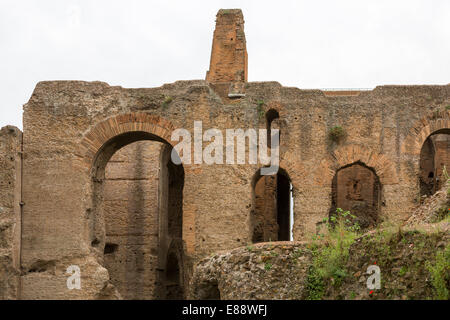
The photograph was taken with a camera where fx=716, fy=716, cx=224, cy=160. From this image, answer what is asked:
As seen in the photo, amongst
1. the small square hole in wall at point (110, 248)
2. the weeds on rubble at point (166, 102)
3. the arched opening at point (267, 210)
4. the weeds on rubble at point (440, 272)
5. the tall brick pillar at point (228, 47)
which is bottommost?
the weeds on rubble at point (440, 272)

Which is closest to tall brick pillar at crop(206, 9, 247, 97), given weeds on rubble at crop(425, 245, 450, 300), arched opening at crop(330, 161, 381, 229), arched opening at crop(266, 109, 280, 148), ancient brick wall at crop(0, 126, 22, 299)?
arched opening at crop(330, 161, 381, 229)

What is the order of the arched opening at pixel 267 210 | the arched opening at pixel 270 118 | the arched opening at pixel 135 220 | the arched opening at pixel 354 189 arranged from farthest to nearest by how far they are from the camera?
the arched opening at pixel 354 189 < the arched opening at pixel 267 210 < the arched opening at pixel 135 220 < the arched opening at pixel 270 118

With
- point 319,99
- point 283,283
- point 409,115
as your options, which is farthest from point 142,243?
point 283,283

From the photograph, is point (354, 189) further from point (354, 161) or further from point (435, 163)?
point (354, 161)

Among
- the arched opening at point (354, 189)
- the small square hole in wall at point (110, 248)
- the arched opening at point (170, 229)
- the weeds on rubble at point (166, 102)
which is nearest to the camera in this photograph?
the weeds on rubble at point (166, 102)

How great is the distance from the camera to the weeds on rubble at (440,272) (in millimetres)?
6746

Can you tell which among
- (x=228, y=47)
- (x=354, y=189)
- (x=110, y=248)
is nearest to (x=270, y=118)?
(x=110, y=248)

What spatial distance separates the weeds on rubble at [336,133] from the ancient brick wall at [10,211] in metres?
5.15

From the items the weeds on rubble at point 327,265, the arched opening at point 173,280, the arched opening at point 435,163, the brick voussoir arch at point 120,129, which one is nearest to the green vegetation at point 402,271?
the weeds on rubble at point 327,265

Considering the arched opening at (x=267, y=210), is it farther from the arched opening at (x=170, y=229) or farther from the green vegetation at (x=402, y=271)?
the green vegetation at (x=402, y=271)

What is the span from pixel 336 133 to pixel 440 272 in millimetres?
5204

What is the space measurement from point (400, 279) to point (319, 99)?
5.33m

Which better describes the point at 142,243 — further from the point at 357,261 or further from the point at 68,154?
the point at 357,261

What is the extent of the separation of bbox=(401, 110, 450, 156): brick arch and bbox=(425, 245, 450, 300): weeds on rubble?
4.99 metres
